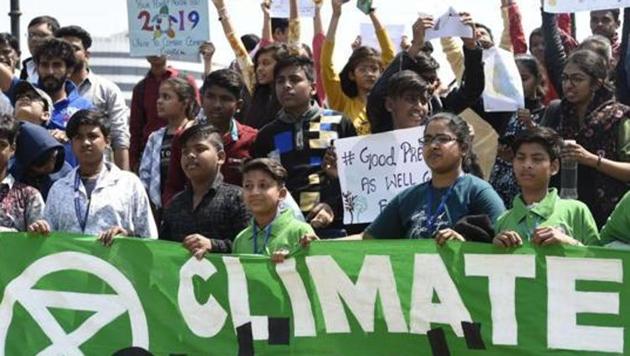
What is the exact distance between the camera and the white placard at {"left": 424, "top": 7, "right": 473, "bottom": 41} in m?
10.3

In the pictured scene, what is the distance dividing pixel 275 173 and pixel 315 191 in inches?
45.0

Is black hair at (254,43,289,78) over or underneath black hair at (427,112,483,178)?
over

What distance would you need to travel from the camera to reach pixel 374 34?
12.5m

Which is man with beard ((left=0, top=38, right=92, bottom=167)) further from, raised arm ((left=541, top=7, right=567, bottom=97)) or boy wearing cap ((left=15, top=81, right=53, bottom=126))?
raised arm ((left=541, top=7, right=567, bottom=97))

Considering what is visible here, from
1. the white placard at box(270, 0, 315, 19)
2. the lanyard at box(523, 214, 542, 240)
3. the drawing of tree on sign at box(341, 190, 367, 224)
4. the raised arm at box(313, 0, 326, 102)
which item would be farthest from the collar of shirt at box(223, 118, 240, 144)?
the lanyard at box(523, 214, 542, 240)

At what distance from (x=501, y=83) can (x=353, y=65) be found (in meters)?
1.16

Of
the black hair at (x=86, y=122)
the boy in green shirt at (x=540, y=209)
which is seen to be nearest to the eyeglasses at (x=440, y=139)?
the boy in green shirt at (x=540, y=209)

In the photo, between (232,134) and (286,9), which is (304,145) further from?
(286,9)

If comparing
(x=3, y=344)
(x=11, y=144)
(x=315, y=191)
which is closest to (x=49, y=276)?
(x=3, y=344)

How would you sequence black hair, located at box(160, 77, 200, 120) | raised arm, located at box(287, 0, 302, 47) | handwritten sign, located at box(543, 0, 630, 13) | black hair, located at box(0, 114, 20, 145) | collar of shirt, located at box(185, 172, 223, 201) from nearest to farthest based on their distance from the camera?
1. collar of shirt, located at box(185, 172, 223, 201)
2. black hair, located at box(0, 114, 20, 145)
3. handwritten sign, located at box(543, 0, 630, 13)
4. black hair, located at box(160, 77, 200, 120)
5. raised arm, located at box(287, 0, 302, 47)

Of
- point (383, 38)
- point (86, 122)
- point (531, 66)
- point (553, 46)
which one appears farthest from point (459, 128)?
point (383, 38)

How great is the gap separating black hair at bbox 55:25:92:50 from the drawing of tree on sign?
3.63 m

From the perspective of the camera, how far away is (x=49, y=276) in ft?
30.2

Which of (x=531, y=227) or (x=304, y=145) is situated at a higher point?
(x=304, y=145)
